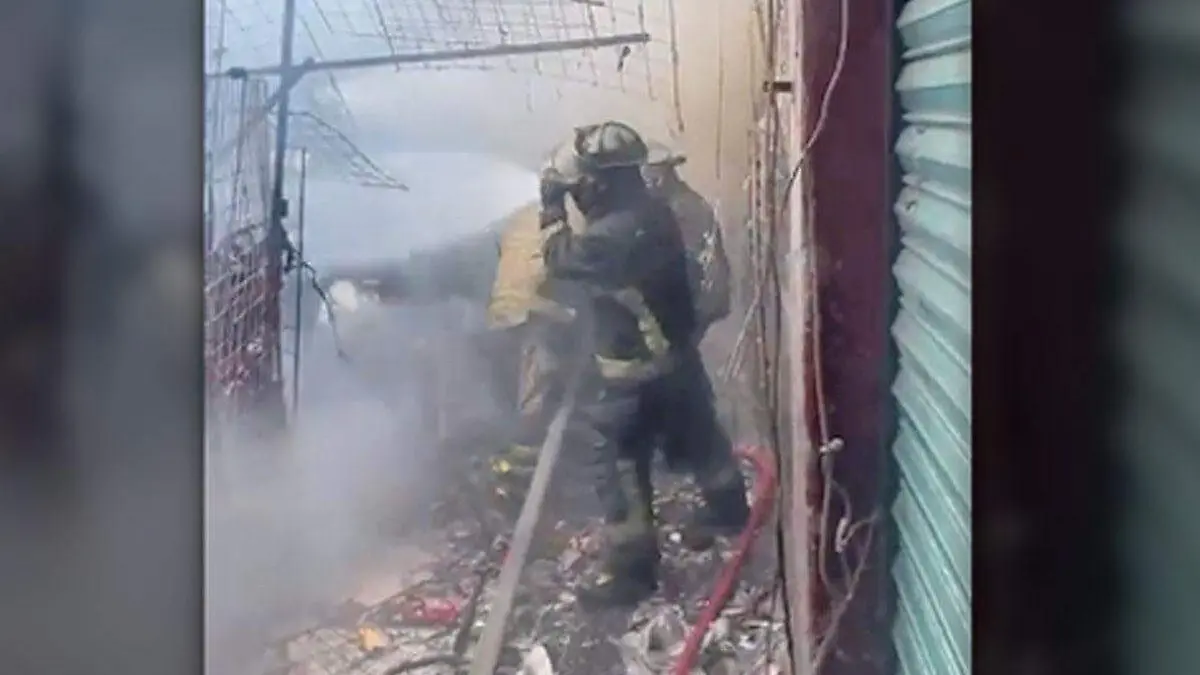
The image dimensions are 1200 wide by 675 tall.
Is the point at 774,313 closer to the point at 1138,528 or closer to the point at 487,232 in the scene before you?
the point at 487,232

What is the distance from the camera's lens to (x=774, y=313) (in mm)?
1059

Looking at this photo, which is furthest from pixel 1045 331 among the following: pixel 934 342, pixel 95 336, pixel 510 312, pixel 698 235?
pixel 95 336

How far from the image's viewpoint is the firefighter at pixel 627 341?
3.52 ft

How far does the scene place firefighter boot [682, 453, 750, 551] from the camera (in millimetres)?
1069

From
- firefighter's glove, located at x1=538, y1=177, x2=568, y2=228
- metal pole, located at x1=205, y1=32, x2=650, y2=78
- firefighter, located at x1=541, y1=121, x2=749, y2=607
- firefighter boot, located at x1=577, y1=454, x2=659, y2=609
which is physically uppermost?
metal pole, located at x1=205, y1=32, x2=650, y2=78

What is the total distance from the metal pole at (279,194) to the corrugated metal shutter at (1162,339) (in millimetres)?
674

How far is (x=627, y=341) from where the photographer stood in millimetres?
1082

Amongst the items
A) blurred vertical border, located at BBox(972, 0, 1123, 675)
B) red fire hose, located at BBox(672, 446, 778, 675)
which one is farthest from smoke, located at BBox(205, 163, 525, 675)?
blurred vertical border, located at BBox(972, 0, 1123, 675)

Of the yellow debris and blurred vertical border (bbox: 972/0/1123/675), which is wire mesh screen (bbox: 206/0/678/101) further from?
the yellow debris

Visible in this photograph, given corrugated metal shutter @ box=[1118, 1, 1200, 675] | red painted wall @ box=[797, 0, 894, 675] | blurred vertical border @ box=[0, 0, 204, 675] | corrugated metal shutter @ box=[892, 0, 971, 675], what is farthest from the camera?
blurred vertical border @ box=[0, 0, 204, 675]

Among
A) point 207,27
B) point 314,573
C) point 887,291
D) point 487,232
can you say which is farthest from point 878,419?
point 207,27

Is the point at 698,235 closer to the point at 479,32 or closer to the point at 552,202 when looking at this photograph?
the point at 552,202

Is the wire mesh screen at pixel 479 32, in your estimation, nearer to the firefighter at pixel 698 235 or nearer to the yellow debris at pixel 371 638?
the firefighter at pixel 698 235

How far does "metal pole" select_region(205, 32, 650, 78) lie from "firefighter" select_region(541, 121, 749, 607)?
7 centimetres
